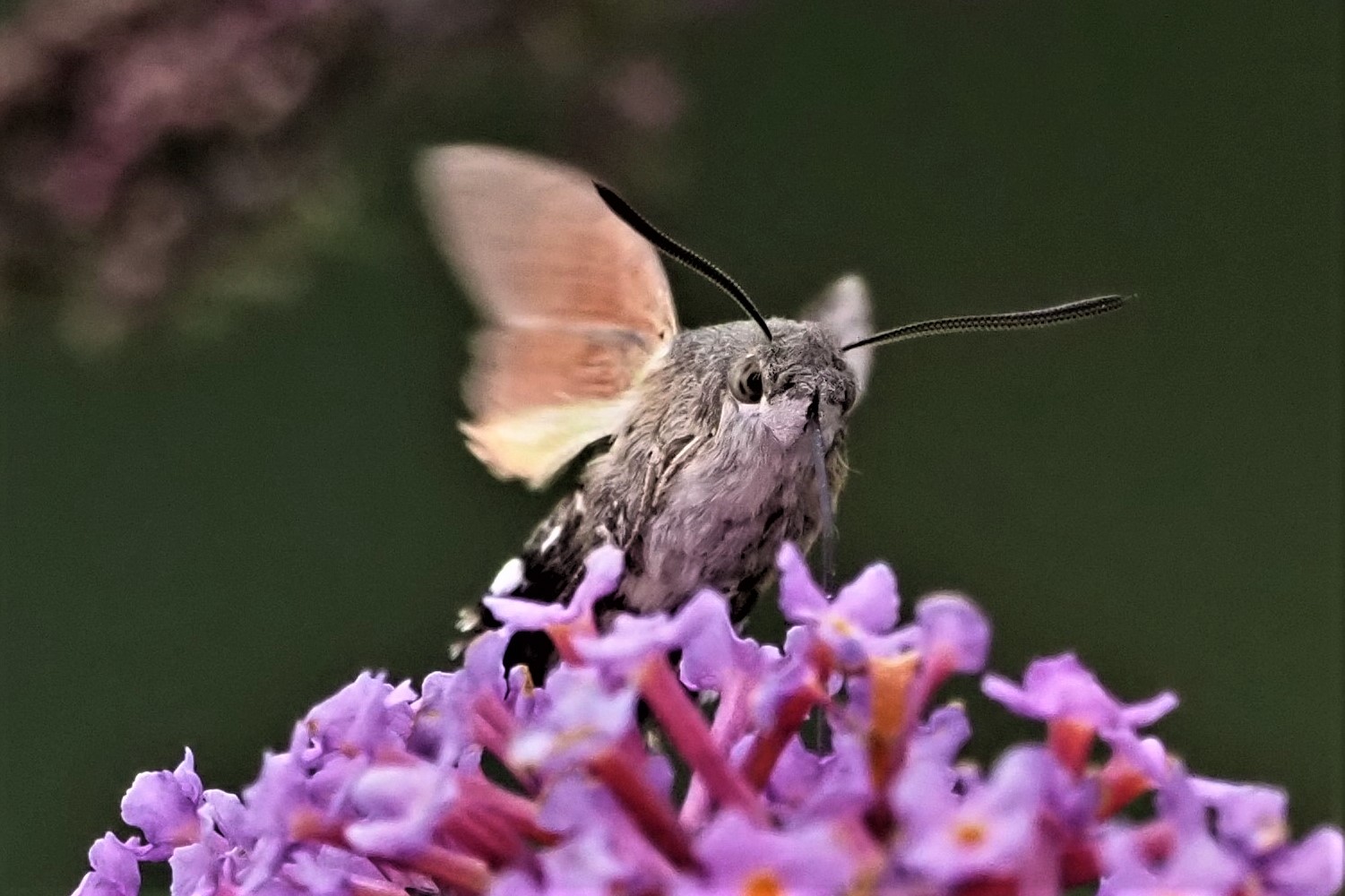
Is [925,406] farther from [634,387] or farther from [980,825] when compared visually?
[980,825]

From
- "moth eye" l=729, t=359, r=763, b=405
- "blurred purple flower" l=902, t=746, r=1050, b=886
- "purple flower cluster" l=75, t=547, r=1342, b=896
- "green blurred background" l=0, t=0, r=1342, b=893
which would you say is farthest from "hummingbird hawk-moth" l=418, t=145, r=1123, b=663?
"green blurred background" l=0, t=0, r=1342, b=893

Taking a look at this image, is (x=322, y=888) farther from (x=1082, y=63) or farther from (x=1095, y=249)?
(x=1082, y=63)

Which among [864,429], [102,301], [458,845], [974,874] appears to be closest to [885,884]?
[974,874]

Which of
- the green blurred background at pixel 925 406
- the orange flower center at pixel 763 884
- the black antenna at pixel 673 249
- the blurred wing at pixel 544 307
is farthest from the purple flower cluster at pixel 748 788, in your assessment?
the green blurred background at pixel 925 406

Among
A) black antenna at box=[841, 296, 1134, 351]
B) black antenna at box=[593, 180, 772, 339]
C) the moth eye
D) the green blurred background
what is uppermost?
black antenna at box=[593, 180, 772, 339]

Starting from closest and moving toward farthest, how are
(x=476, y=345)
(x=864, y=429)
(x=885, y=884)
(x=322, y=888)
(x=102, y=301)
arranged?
(x=885, y=884) < (x=322, y=888) < (x=476, y=345) < (x=102, y=301) < (x=864, y=429)

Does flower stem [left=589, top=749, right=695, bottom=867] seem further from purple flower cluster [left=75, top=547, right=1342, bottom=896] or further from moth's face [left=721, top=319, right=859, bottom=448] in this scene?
moth's face [left=721, top=319, right=859, bottom=448]

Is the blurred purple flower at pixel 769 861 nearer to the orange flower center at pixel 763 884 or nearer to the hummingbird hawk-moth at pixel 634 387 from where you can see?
the orange flower center at pixel 763 884
